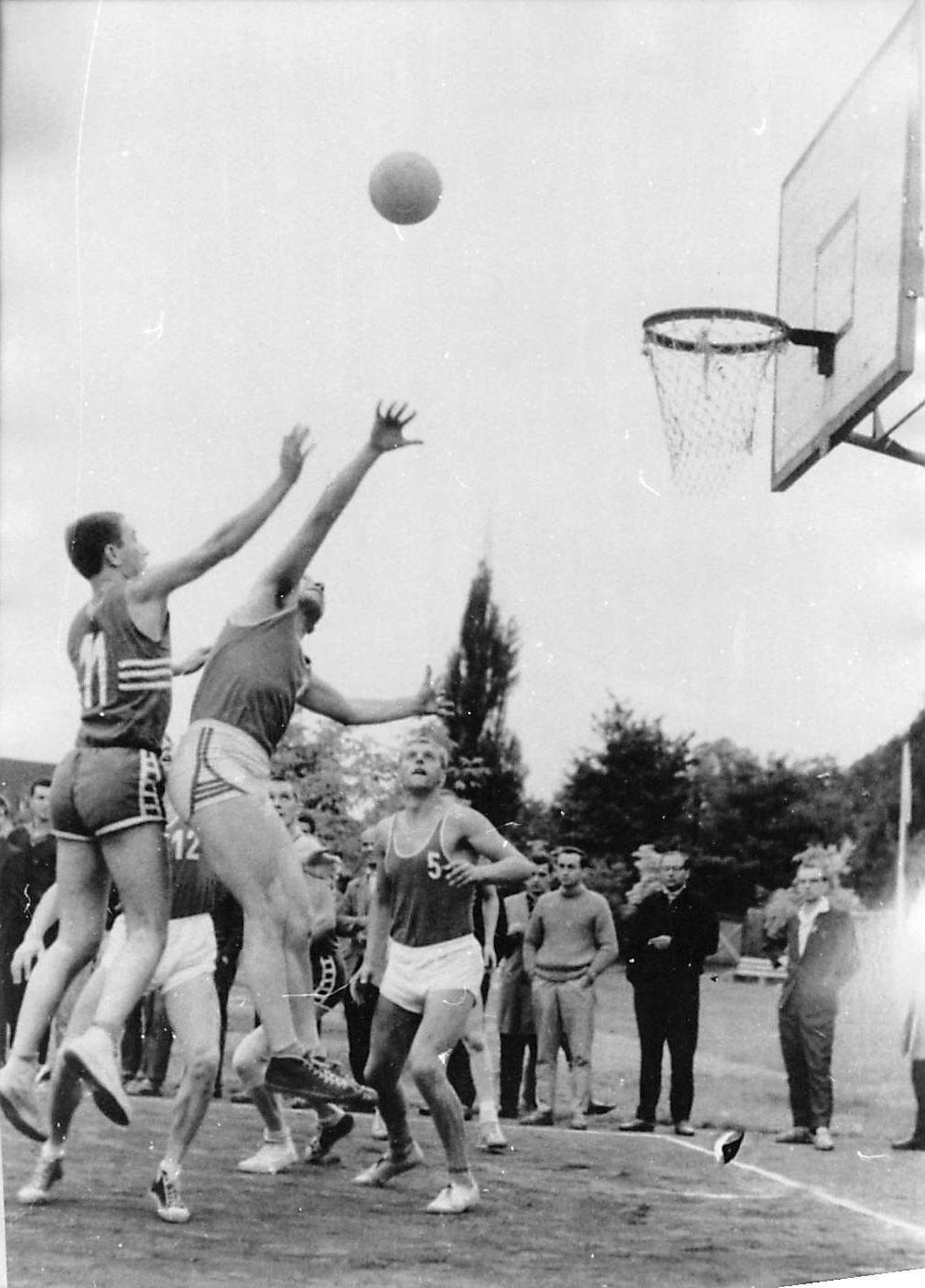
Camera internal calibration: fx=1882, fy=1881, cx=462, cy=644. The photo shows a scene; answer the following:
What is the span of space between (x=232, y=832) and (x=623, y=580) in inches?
61.5

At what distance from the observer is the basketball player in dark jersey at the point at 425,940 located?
Answer: 548 cm

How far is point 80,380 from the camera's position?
17.6ft

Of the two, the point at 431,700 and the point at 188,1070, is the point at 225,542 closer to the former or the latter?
the point at 431,700

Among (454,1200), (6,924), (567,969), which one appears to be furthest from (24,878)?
(567,969)

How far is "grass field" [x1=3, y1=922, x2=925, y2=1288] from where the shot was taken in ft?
16.9

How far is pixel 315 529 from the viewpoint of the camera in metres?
5.48

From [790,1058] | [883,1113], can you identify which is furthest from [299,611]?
[883,1113]

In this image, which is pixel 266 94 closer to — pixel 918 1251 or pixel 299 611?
pixel 299 611

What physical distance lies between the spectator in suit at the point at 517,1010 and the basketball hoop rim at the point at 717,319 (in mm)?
1709

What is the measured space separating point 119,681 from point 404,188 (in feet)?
5.51

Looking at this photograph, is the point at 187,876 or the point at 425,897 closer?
the point at 187,876

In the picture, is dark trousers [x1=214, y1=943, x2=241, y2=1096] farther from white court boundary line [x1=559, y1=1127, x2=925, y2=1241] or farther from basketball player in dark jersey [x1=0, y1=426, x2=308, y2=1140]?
white court boundary line [x1=559, y1=1127, x2=925, y2=1241]

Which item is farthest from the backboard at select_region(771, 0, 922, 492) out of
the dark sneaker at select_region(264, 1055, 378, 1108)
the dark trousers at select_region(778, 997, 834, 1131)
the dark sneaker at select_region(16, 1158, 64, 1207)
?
the dark sneaker at select_region(16, 1158, 64, 1207)

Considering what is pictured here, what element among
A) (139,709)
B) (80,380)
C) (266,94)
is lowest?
(139,709)
